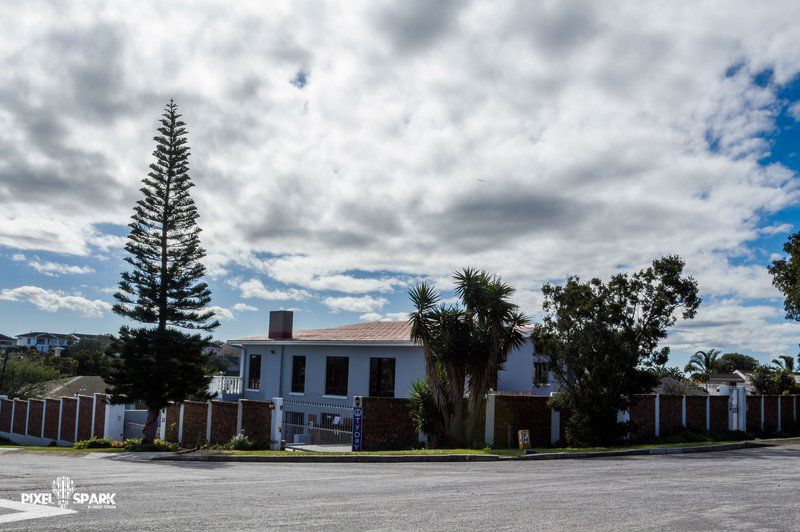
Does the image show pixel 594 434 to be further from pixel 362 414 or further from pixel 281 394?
pixel 281 394

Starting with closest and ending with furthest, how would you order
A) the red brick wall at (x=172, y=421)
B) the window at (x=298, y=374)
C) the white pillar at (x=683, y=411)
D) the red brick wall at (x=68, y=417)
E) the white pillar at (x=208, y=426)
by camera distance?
the white pillar at (x=208, y=426), the white pillar at (x=683, y=411), the red brick wall at (x=172, y=421), the red brick wall at (x=68, y=417), the window at (x=298, y=374)

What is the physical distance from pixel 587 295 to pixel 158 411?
49.9 feet

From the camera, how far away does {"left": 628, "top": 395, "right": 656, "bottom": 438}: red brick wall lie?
22.6 metres

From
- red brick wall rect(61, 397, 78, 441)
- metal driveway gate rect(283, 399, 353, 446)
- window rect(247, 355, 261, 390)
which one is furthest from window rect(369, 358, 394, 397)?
red brick wall rect(61, 397, 78, 441)

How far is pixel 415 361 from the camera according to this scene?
29.0 m

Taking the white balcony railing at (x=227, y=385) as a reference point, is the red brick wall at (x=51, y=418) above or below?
below

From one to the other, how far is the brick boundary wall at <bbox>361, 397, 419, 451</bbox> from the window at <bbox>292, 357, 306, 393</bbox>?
469 inches

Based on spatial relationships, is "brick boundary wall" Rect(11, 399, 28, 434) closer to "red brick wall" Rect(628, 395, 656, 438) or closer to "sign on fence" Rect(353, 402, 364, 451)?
"sign on fence" Rect(353, 402, 364, 451)

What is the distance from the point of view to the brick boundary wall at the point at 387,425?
71.4 feet

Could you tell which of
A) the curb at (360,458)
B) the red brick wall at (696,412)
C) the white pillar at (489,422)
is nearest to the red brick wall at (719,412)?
the red brick wall at (696,412)

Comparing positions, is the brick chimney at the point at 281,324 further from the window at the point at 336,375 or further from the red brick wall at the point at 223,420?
the red brick wall at the point at 223,420

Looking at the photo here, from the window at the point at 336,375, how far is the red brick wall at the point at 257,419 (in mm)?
9561

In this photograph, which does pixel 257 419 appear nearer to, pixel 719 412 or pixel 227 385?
pixel 227 385

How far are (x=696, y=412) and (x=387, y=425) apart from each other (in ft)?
36.4
